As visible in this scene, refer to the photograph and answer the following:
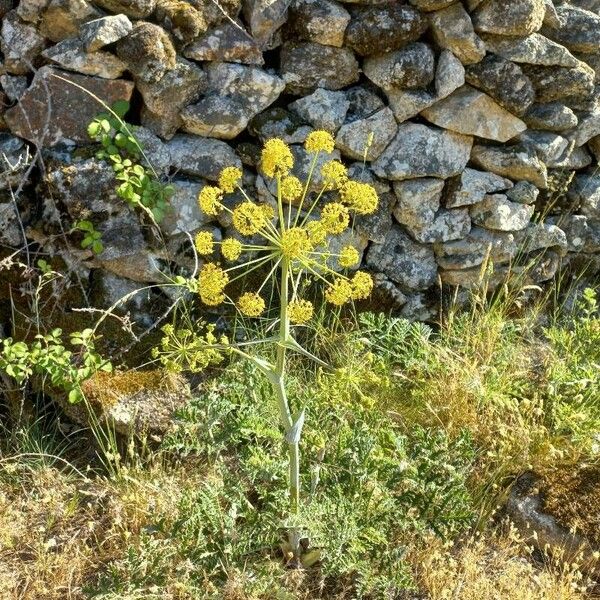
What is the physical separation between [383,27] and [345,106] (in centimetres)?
39

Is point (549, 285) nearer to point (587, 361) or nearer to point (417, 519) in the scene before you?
point (587, 361)

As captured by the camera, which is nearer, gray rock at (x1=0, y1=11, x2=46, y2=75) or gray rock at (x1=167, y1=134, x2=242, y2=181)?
gray rock at (x1=0, y1=11, x2=46, y2=75)

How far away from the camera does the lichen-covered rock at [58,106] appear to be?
3.50 meters

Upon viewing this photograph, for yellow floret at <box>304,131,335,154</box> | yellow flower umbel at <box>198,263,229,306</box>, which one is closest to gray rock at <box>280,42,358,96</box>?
yellow floret at <box>304,131,335,154</box>

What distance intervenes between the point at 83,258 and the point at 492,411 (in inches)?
77.2

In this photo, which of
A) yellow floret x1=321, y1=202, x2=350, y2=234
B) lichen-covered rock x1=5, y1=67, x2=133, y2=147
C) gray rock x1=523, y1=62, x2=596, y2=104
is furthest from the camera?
gray rock x1=523, y1=62, x2=596, y2=104

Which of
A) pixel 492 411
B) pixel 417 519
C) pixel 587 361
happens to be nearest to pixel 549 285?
pixel 587 361

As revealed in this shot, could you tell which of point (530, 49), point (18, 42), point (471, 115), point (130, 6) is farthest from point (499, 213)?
point (18, 42)

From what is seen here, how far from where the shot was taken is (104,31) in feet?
11.1

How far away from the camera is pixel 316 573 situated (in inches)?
120

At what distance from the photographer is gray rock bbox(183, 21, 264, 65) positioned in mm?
3604

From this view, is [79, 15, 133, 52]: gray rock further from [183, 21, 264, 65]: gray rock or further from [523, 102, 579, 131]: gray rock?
[523, 102, 579, 131]: gray rock

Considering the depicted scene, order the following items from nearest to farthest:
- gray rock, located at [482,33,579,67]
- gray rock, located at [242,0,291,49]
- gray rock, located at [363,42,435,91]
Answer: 1. gray rock, located at [242,0,291,49]
2. gray rock, located at [363,42,435,91]
3. gray rock, located at [482,33,579,67]

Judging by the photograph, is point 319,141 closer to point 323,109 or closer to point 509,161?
point 323,109
